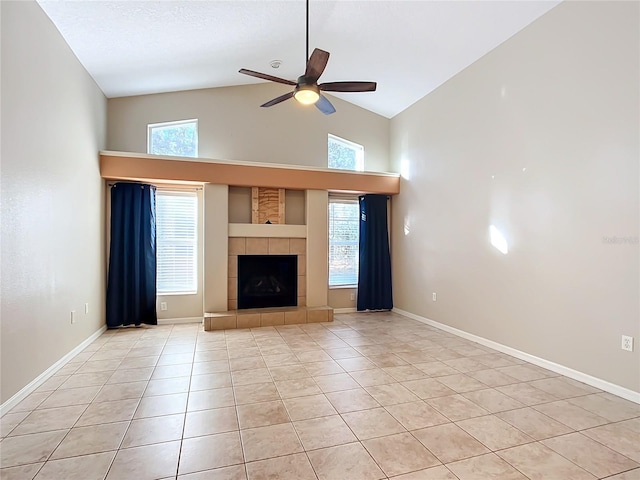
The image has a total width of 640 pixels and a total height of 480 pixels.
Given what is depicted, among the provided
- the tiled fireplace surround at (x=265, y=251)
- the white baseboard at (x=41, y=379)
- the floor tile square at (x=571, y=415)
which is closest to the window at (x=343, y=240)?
the tiled fireplace surround at (x=265, y=251)

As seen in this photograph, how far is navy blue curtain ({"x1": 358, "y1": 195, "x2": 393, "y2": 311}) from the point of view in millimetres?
6078

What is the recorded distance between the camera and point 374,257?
609 centimetres

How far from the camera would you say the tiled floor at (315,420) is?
6.25 feet

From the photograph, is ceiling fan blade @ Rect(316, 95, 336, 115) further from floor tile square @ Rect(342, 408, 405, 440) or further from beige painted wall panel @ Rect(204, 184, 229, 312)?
floor tile square @ Rect(342, 408, 405, 440)

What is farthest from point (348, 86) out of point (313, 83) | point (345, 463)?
point (345, 463)

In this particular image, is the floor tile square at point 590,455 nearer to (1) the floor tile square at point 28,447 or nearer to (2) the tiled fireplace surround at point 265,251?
(1) the floor tile square at point 28,447

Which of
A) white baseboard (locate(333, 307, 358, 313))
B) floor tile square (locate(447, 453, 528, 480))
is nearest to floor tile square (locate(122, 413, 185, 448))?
floor tile square (locate(447, 453, 528, 480))

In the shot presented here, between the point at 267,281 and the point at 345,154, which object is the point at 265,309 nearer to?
the point at 267,281

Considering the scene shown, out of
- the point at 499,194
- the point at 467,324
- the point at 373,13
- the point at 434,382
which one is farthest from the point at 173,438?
the point at 373,13

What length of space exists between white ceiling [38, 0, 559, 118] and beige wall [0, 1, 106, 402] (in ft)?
1.37

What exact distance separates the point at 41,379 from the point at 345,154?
5.19 meters

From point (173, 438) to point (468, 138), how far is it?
4.49 metres

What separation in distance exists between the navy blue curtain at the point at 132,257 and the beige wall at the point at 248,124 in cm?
77

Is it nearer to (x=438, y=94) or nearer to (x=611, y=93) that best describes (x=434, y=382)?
(x=611, y=93)
